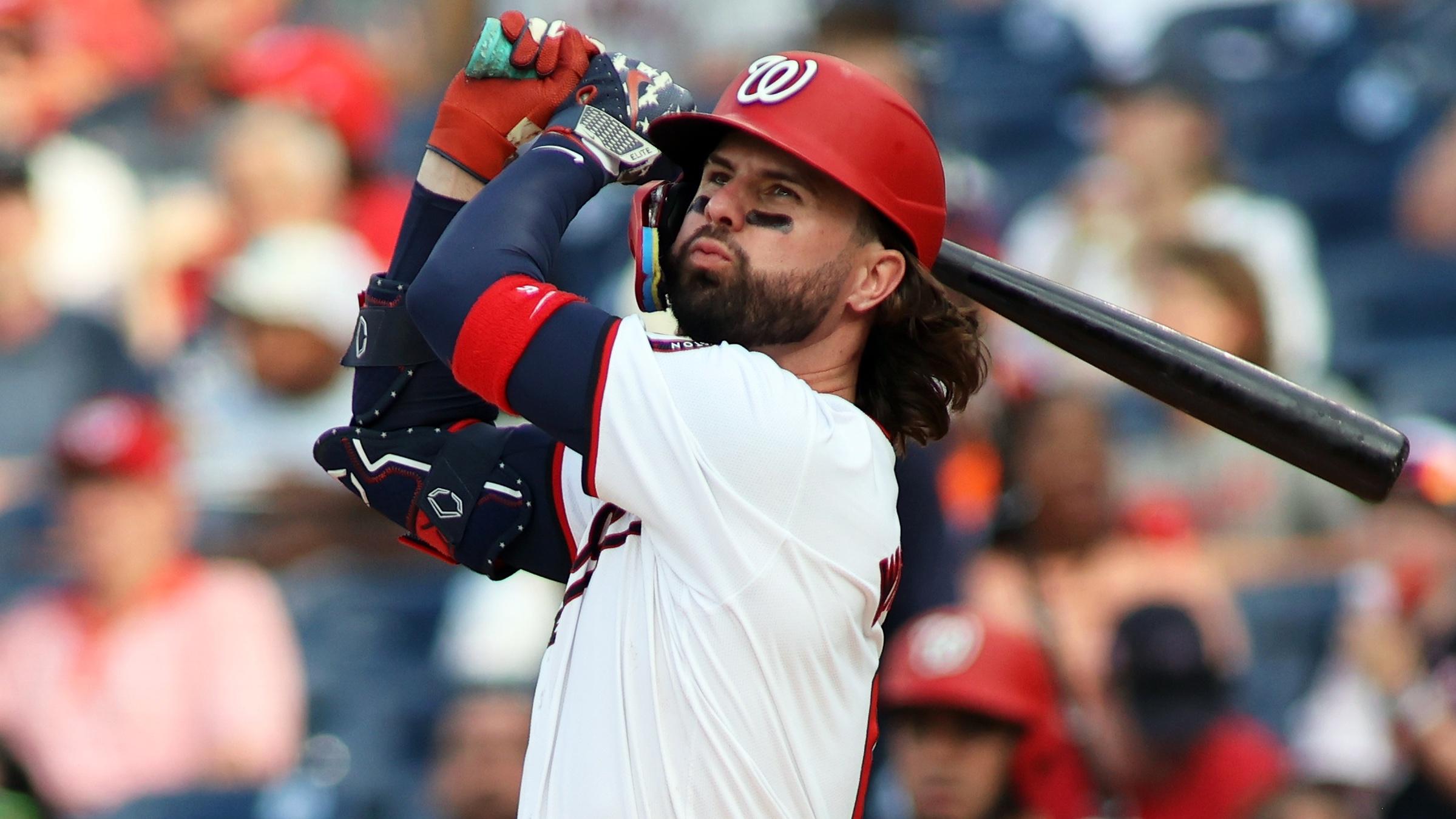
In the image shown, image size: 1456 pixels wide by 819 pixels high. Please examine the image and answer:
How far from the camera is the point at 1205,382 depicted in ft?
6.95

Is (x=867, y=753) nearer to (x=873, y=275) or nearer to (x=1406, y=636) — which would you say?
(x=873, y=275)

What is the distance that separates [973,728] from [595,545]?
1.66 meters

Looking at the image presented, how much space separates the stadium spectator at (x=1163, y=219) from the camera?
534 cm

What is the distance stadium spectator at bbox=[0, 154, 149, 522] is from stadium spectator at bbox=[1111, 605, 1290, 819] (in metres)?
3.27

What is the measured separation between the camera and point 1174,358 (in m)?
2.13

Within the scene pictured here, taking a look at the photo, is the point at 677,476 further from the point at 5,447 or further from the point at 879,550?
the point at 5,447

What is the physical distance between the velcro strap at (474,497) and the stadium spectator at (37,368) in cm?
376

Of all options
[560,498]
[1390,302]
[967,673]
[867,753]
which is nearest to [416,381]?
[560,498]

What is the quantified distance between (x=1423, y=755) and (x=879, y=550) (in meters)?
2.21

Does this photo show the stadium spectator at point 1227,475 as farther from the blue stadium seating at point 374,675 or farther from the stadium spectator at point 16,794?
the stadium spectator at point 16,794

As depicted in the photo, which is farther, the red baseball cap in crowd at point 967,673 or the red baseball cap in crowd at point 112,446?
the red baseball cap in crowd at point 112,446

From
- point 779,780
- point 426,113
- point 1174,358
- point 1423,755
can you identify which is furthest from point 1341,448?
point 426,113

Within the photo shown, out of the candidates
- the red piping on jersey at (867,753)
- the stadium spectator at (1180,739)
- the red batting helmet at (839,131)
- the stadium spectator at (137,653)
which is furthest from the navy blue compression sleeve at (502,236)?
the stadium spectator at (137,653)

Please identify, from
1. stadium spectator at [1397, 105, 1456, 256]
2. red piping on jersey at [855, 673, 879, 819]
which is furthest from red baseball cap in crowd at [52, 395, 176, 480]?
stadium spectator at [1397, 105, 1456, 256]
